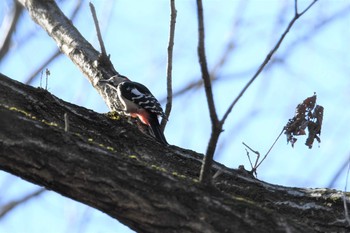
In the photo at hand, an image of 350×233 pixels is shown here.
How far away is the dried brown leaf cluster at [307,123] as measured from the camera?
3895mm

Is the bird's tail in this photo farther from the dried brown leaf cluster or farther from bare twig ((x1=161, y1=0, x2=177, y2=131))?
the dried brown leaf cluster

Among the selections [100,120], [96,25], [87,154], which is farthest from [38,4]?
[87,154]

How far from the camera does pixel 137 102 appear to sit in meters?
6.16

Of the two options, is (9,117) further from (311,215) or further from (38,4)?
(38,4)

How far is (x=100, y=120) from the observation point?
390 centimetres

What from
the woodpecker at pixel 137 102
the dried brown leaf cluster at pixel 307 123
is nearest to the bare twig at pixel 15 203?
the woodpecker at pixel 137 102

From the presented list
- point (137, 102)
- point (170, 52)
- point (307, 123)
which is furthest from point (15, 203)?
point (307, 123)

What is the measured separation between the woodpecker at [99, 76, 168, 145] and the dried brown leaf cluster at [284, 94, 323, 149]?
1290 mm

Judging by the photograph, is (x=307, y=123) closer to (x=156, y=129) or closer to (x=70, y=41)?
(x=156, y=129)

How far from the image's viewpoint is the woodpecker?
17.3 feet

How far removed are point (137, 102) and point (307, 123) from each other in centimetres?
253

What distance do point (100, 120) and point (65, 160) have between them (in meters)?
1.08

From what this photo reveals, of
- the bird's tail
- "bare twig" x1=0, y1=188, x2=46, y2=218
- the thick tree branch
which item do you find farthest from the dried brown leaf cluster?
"bare twig" x1=0, y1=188, x2=46, y2=218

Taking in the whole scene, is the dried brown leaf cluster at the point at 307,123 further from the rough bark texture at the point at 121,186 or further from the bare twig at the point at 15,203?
the bare twig at the point at 15,203
